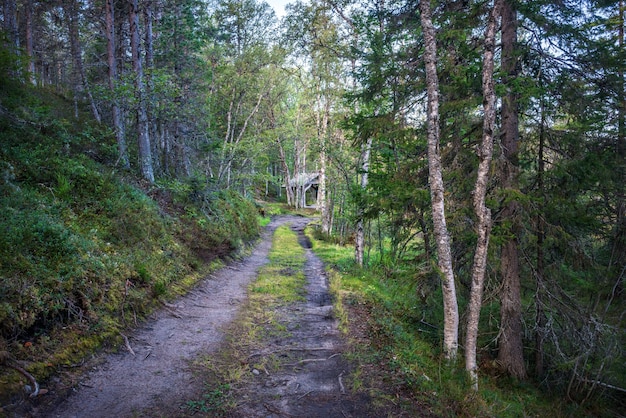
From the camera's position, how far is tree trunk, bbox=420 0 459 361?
543 cm

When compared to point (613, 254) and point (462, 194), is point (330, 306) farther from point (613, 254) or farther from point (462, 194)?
point (613, 254)

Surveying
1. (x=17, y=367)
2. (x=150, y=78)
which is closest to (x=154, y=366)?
(x=17, y=367)

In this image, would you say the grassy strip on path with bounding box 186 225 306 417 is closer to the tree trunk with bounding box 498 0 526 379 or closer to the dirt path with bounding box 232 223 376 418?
the dirt path with bounding box 232 223 376 418

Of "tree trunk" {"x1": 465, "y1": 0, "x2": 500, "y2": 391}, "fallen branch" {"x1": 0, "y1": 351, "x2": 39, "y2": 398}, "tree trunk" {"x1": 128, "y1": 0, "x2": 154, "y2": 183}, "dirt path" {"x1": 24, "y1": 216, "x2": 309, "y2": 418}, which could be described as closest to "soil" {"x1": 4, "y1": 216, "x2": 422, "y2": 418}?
"dirt path" {"x1": 24, "y1": 216, "x2": 309, "y2": 418}

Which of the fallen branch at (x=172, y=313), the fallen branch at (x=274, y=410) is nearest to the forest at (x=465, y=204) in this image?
the fallen branch at (x=172, y=313)

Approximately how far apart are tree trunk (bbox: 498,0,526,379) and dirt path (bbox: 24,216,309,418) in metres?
5.82

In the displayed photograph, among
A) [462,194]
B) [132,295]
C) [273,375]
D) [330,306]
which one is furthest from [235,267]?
[462,194]

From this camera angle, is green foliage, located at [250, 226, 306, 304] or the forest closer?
the forest

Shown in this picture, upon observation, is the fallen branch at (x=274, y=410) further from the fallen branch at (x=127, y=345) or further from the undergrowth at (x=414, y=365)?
the fallen branch at (x=127, y=345)

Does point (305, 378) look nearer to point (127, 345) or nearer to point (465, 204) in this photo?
point (127, 345)

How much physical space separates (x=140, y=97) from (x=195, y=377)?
9.24m

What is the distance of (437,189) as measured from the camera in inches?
217

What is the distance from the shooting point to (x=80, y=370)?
4098 mm

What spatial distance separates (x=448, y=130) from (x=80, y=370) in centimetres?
768
